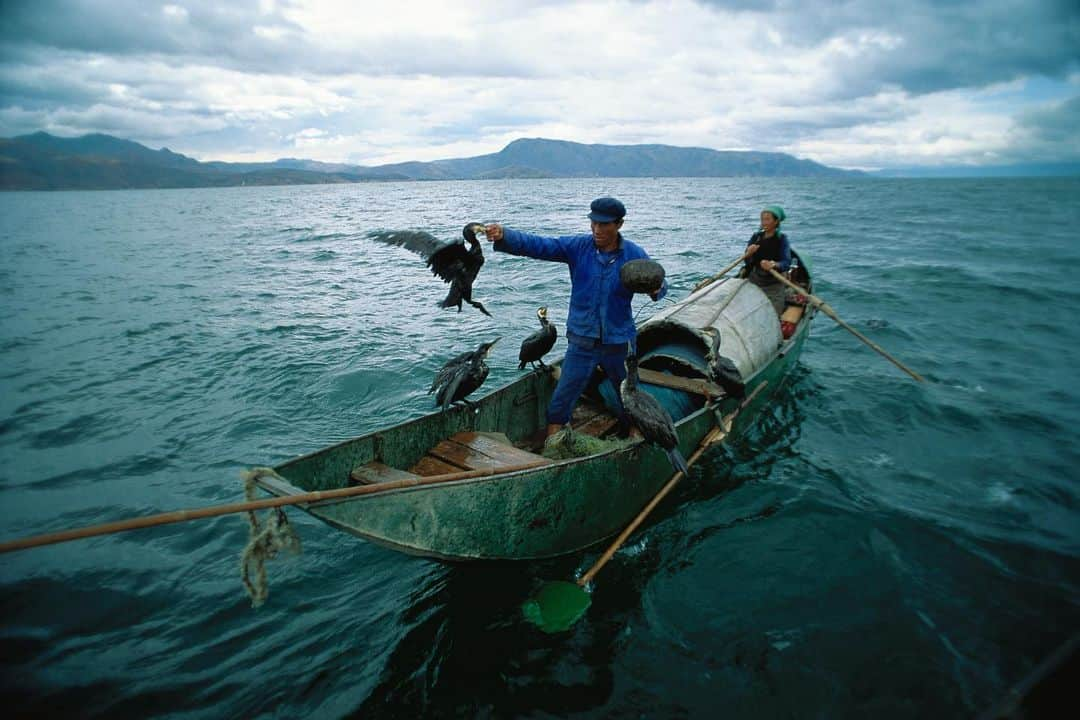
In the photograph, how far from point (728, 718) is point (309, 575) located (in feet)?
13.1

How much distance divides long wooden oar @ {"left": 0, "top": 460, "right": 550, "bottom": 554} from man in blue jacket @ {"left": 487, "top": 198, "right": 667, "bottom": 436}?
56.1 inches

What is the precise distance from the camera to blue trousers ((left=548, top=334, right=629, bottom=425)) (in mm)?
5504

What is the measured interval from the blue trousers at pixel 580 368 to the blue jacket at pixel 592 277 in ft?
0.39

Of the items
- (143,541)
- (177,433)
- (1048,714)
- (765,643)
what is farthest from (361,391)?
(1048,714)

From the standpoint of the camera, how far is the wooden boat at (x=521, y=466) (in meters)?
3.83

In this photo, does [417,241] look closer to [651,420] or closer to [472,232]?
[472,232]

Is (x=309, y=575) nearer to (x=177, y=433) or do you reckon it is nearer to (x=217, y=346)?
(x=177, y=433)

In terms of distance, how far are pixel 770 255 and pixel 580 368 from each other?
20.4 ft

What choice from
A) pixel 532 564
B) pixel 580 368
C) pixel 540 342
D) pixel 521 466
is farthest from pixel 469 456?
pixel 540 342

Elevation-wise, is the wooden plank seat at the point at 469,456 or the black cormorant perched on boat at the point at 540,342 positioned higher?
the black cormorant perched on boat at the point at 540,342

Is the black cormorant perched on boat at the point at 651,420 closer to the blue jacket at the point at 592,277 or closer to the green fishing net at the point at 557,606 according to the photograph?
the blue jacket at the point at 592,277

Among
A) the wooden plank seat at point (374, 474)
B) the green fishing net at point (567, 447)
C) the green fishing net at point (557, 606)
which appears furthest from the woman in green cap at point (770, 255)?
the wooden plank seat at point (374, 474)

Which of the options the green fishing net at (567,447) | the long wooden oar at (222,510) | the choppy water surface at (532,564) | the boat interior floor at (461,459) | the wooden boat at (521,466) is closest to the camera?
the long wooden oar at (222,510)

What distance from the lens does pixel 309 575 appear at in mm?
5266
